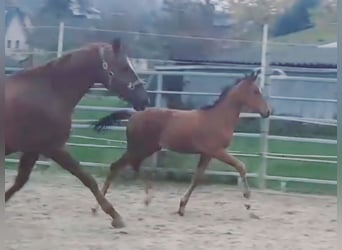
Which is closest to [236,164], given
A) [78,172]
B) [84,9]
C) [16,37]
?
[78,172]

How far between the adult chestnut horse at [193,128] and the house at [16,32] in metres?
0.74

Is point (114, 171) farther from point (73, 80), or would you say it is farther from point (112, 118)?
point (73, 80)

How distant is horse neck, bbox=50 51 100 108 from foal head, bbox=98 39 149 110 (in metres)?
0.07

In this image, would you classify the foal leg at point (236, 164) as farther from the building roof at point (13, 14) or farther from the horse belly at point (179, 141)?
the building roof at point (13, 14)

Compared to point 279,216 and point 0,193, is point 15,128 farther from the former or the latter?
point 279,216

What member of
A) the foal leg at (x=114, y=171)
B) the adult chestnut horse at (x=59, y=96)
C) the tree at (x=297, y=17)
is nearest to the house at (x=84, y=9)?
the adult chestnut horse at (x=59, y=96)

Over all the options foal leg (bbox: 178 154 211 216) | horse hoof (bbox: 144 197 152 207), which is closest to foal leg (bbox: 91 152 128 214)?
horse hoof (bbox: 144 197 152 207)

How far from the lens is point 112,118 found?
232 inches

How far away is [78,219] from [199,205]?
1.12 m

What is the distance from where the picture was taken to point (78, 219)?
526 cm

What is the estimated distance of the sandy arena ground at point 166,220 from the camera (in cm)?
452

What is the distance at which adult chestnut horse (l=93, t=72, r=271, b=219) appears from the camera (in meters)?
5.74

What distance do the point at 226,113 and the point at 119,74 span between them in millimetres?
1102

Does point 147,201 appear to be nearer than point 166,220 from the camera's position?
No
